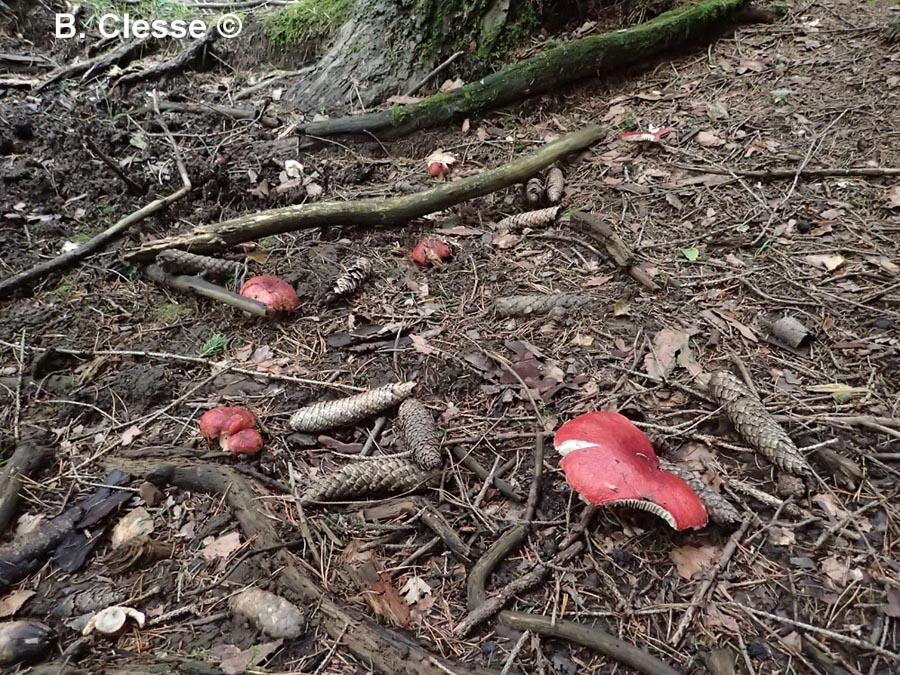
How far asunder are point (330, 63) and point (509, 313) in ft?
12.0

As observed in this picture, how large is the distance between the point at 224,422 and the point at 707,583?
6.41ft

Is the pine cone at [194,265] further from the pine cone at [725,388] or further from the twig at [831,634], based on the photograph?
the twig at [831,634]

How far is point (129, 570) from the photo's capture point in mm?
1886

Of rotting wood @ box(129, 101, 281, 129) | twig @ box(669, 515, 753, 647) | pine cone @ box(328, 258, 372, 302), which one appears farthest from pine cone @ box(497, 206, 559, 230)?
rotting wood @ box(129, 101, 281, 129)

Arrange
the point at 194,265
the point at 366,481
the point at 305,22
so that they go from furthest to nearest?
the point at 305,22 < the point at 194,265 < the point at 366,481

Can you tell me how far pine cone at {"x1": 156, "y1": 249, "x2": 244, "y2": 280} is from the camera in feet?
10.6

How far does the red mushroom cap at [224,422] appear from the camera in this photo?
7.36 ft

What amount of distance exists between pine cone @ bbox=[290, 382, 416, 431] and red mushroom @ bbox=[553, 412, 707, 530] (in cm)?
82

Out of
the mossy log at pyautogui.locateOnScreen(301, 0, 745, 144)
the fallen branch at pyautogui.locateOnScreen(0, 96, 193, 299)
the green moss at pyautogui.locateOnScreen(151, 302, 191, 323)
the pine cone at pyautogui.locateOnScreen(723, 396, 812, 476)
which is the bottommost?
the pine cone at pyautogui.locateOnScreen(723, 396, 812, 476)

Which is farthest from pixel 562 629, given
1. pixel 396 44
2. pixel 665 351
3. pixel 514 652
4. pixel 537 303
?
pixel 396 44

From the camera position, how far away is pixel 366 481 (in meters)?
2.05

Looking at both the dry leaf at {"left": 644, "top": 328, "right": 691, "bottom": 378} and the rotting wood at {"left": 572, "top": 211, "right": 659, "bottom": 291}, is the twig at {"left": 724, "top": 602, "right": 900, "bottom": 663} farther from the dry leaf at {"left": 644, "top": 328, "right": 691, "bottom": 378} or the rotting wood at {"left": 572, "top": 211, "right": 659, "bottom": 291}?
the rotting wood at {"left": 572, "top": 211, "right": 659, "bottom": 291}

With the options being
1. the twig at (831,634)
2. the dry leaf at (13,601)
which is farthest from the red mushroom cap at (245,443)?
the twig at (831,634)

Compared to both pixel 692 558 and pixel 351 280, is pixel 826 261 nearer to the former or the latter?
pixel 692 558
